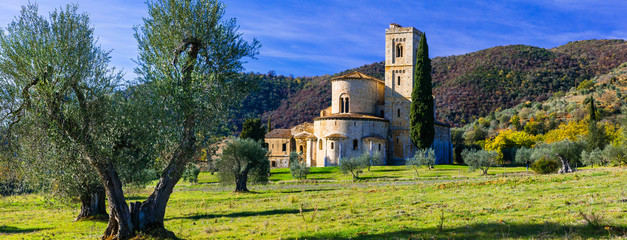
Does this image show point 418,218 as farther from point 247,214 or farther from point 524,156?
point 524,156

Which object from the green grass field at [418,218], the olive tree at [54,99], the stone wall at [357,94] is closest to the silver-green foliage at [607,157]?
the green grass field at [418,218]

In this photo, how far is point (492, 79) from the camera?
134 m

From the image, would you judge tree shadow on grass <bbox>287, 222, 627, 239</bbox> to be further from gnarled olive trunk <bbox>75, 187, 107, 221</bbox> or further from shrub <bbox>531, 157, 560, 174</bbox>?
shrub <bbox>531, 157, 560, 174</bbox>

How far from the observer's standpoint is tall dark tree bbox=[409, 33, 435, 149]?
62.1 meters

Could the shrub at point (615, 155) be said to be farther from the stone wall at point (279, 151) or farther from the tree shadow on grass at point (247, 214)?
the stone wall at point (279, 151)

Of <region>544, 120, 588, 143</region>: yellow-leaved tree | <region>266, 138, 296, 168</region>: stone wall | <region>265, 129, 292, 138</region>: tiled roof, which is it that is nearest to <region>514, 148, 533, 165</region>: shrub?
<region>544, 120, 588, 143</region>: yellow-leaved tree

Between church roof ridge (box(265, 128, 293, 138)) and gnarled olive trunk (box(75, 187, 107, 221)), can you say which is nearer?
gnarled olive trunk (box(75, 187, 107, 221))

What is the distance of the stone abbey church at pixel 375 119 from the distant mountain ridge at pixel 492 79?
50859 millimetres

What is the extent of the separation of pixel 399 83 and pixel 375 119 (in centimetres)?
759

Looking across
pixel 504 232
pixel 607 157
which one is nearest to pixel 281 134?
pixel 607 157

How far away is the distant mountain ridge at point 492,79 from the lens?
124562mm

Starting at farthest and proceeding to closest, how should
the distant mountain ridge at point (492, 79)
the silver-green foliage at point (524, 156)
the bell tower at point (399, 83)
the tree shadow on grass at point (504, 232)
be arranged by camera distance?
the distant mountain ridge at point (492, 79) < the bell tower at point (399, 83) < the silver-green foliage at point (524, 156) < the tree shadow on grass at point (504, 232)

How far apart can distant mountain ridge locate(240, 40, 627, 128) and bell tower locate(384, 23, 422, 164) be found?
50916 mm

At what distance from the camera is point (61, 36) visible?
51.1 ft
